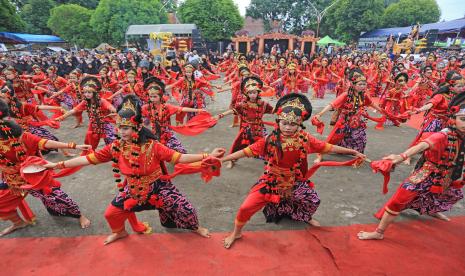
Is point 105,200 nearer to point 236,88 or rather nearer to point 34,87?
point 236,88

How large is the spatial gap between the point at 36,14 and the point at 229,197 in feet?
167

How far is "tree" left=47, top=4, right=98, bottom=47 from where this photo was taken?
3538 cm

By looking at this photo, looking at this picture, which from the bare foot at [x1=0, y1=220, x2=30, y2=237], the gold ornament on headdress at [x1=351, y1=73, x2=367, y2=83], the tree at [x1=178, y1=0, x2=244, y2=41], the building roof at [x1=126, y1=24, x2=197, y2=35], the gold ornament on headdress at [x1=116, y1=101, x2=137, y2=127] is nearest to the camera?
the gold ornament on headdress at [x1=116, y1=101, x2=137, y2=127]

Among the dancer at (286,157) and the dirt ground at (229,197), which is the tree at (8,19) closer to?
the dirt ground at (229,197)

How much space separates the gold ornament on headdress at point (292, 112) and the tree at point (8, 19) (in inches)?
1267

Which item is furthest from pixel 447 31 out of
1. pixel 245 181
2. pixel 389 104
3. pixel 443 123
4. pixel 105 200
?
pixel 105 200

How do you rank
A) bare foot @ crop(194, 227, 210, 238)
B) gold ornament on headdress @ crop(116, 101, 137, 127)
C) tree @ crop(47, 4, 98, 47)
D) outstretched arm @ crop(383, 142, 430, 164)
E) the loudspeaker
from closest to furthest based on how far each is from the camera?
outstretched arm @ crop(383, 142, 430, 164) < gold ornament on headdress @ crop(116, 101, 137, 127) < bare foot @ crop(194, 227, 210, 238) < the loudspeaker < tree @ crop(47, 4, 98, 47)

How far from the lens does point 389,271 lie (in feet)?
8.98

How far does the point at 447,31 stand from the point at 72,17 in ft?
139

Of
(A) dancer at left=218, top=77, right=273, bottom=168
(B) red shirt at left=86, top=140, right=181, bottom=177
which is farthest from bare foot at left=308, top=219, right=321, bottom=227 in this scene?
(B) red shirt at left=86, top=140, right=181, bottom=177

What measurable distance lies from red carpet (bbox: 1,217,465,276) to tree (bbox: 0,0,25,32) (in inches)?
1222

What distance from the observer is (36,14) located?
41562mm

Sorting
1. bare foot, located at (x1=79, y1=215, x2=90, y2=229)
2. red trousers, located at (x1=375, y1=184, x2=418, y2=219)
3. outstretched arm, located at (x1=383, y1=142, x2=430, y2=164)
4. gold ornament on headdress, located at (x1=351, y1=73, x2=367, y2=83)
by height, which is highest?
gold ornament on headdress, located at (x1=351, y1=73, x2=367, y2=83)

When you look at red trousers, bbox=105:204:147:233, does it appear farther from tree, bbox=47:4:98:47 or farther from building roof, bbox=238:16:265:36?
building roof, bbox=238:16:265:36
